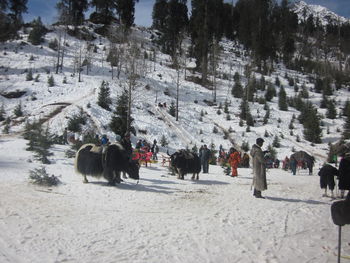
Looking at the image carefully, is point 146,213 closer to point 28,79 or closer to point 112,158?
point 112,158

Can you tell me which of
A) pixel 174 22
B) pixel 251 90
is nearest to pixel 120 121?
pixel 251 90

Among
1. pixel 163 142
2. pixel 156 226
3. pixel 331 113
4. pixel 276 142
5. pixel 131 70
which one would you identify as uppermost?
pixel 131 70

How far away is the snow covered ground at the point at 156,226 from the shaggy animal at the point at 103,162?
41 centimetres

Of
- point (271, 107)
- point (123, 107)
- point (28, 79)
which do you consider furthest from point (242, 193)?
point (28, 79)

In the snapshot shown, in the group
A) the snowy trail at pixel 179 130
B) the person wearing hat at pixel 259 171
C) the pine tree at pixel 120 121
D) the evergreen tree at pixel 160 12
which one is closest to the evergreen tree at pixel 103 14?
the evergreen tree at pixel 160 12

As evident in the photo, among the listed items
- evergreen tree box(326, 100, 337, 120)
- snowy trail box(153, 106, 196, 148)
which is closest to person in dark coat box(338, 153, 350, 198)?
snowy trail box(153, 106, 196, 148)

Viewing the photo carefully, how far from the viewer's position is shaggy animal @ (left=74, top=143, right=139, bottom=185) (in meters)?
8.36

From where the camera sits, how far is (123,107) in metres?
23.0

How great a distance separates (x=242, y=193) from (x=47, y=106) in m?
22.8

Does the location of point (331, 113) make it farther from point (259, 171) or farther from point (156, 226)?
point (156, 226)

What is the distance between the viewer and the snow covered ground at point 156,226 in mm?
3871

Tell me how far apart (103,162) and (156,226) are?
400cm

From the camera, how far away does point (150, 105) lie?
32.3 m

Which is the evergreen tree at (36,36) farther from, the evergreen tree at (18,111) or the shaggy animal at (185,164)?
the shaggy animal at (185,164)
